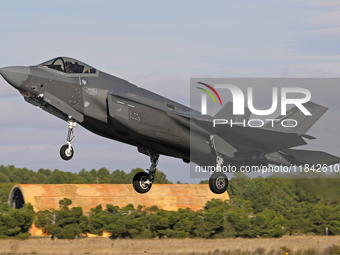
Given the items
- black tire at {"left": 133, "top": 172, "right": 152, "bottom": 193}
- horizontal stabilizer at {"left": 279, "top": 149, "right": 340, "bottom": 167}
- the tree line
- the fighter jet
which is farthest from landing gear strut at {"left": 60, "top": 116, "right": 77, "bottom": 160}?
the tree line

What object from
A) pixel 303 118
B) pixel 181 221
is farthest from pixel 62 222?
pixel 303 118

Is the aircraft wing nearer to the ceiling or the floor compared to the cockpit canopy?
nearer to the floor

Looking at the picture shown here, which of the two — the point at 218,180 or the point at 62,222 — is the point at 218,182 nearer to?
the point at 218,180

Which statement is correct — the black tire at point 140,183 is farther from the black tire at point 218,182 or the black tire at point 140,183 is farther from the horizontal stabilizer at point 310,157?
the horizontal stabilizer at point 310,157

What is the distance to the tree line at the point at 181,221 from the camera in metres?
49.7

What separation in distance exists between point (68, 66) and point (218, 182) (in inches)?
320

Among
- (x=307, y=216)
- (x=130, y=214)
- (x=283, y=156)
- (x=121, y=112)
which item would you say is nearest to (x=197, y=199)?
(x=130, y=214)

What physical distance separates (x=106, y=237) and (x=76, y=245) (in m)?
3.61

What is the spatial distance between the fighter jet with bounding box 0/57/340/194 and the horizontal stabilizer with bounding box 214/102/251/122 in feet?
0.17

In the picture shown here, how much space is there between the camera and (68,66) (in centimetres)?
1938

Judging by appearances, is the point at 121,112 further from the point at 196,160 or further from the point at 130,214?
the point at 130,214

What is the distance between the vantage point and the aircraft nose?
696 inches

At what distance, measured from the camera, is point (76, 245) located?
4919cm

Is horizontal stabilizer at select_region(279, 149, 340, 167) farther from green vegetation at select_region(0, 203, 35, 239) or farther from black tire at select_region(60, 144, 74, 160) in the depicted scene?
green vegetation at select_region(0, 203, 35, 239)
